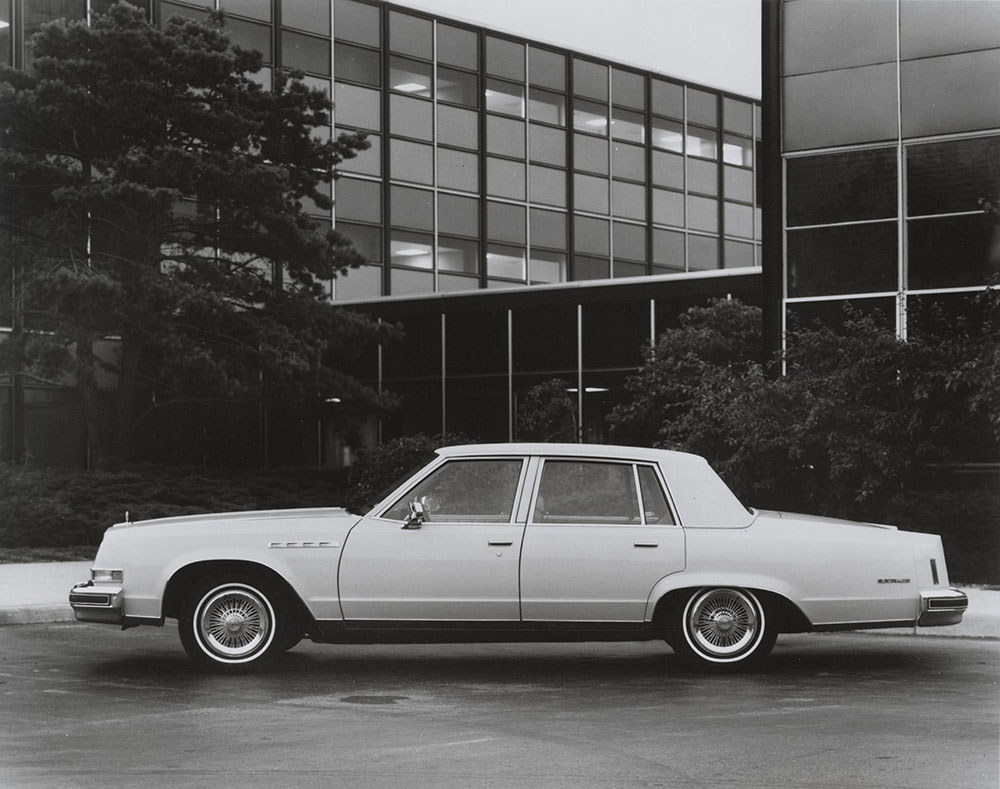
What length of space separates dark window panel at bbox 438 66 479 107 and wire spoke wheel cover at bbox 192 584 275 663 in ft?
105

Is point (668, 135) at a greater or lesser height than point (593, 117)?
lesser

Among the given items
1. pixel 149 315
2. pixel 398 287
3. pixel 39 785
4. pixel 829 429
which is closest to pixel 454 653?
pixel 39 785

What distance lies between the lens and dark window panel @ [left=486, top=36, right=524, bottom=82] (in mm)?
41781

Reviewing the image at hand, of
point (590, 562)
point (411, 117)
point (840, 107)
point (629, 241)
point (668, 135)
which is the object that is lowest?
point (590, 562)

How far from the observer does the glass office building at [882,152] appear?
22344 mm

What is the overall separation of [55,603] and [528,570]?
6.09 m

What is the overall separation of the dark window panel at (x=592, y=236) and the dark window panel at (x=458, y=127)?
409 cm

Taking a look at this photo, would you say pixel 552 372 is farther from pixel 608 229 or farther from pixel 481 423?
pixel 608 229

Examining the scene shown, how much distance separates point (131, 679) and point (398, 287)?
30.7 m

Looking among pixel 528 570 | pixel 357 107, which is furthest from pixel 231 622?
pixel 357 107

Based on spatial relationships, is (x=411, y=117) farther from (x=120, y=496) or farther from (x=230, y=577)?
(x=230, y=577)

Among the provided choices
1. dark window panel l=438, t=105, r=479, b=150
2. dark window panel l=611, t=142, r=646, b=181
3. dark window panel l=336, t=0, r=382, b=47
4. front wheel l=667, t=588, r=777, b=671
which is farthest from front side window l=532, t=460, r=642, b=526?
dark window panel l=611, t=142, r=646, b=181

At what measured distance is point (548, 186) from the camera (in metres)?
42.7

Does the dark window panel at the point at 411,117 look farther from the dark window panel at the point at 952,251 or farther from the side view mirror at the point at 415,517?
the side view mirror at the point at 415,517
